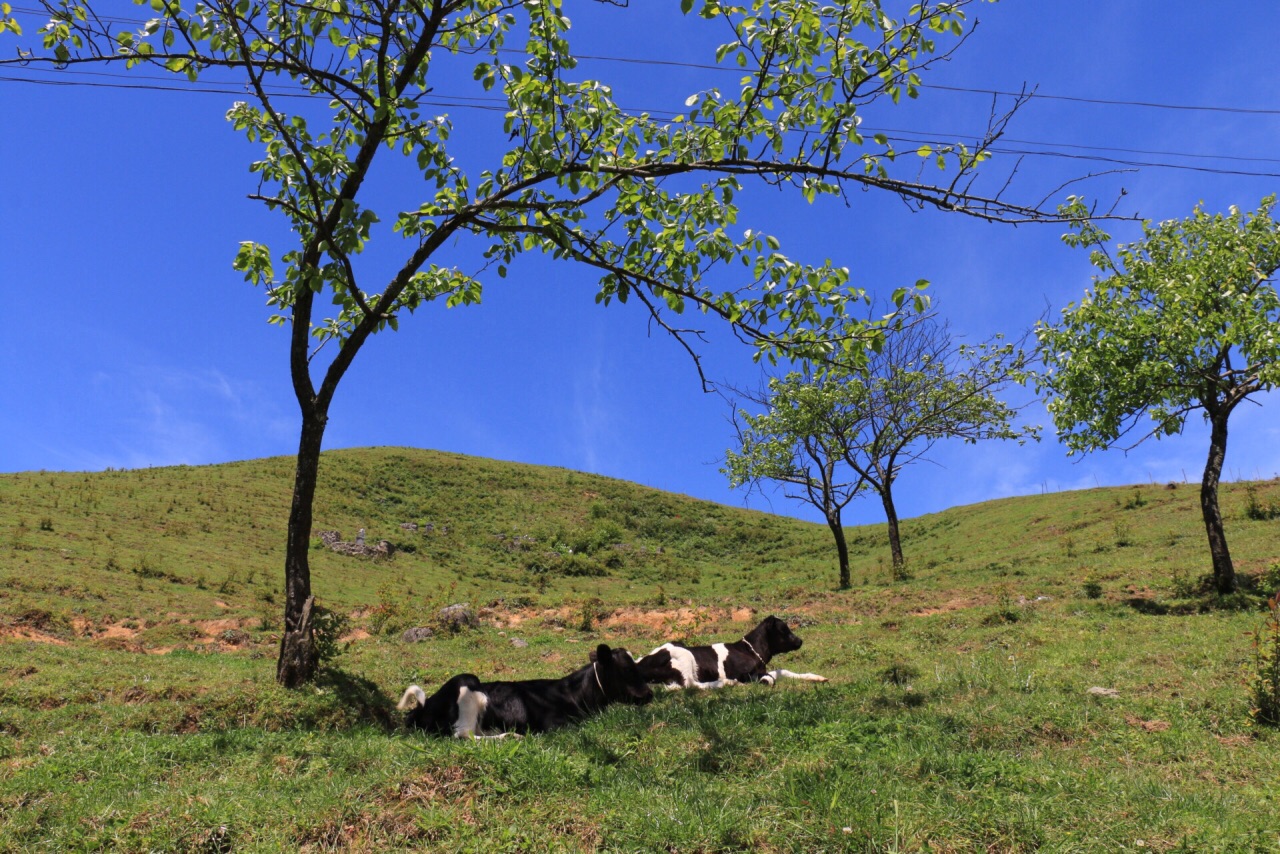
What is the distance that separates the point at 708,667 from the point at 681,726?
398 cm

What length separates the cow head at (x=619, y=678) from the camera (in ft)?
32.4

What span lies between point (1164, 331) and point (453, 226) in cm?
1706

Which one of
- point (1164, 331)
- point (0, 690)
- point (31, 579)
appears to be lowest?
point (0, 690)

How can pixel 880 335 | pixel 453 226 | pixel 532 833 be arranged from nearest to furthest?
pixel 532 833
pixel 880 335
pixel 453 226


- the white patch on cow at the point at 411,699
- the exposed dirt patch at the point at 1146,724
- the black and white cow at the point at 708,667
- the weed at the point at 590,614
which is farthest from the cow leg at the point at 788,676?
the weed at the point at 590,614

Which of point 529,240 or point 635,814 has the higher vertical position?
point 529,240

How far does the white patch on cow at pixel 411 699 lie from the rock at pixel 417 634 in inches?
317

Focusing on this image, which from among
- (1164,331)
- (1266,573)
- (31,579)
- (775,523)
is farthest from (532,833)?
(775,523)

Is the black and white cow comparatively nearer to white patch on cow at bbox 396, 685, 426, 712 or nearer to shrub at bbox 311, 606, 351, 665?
white patch on cow at bbox 396, 685, 426, 712

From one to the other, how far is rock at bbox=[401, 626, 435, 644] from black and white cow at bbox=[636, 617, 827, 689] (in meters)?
8.39

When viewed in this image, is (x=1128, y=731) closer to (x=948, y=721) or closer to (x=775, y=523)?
(x=948, y=721)

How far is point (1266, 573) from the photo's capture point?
18.9m

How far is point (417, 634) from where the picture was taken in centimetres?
1827

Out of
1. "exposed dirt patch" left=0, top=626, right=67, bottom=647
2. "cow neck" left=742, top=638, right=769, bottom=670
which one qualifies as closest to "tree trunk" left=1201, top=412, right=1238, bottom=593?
"cow neck" left=742, top=638, right=769, bottom=670
